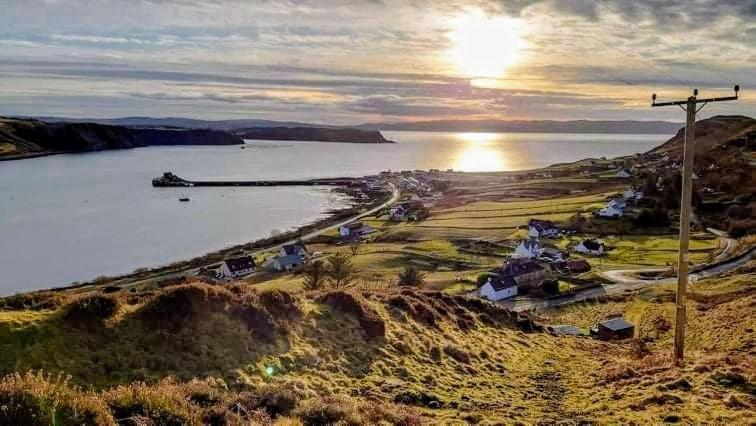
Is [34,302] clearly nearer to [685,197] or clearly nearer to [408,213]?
[685,197]

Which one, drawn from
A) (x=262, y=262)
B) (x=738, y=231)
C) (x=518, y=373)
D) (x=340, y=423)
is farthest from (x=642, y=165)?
(x=340, y=423)

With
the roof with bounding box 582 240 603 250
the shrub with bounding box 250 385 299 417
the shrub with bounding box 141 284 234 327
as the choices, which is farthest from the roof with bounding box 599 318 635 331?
the roof with bounding box 582 240 603 250

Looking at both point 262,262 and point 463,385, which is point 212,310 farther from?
point 262,262

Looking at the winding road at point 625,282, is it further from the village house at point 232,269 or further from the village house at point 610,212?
the village house at point 232,269


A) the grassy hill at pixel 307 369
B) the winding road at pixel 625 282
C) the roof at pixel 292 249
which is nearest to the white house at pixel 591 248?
the winding road at pixel 625 282

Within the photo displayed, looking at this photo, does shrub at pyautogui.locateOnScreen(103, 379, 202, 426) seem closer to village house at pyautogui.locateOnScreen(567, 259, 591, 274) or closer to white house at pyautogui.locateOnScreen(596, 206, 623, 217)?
village house at pyautogui.locateOnScreen(567, 259, 591, 274)

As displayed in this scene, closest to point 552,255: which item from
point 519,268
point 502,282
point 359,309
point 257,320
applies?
point 519,268
